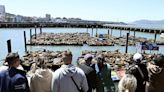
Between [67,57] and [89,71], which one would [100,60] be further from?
[67,57]

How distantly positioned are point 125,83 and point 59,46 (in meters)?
37.7

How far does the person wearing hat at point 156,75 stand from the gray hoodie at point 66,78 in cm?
112

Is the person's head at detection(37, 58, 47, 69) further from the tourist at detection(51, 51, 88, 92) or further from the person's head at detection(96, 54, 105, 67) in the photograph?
the person's head at detection(96, 54, 105, 67)

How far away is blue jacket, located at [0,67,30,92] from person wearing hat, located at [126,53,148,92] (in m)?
1.69

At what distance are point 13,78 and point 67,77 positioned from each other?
33.1 inches

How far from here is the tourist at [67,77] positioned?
14.8ft

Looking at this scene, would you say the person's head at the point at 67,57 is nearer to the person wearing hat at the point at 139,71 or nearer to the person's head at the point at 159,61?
the person wearing hat at the point at 139,71

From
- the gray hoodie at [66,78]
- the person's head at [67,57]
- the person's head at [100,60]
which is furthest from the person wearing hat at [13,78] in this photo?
the person's head at [100,60]

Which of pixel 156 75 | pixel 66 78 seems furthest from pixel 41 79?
pixel 156 75

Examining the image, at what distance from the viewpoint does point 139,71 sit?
16.4ft

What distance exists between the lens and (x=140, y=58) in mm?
5160

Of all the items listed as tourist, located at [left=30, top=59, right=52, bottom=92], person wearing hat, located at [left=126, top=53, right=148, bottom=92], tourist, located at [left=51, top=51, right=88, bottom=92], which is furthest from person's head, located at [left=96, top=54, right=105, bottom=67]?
tourist, located at [left=30, top=59, right=52, bottom=92]

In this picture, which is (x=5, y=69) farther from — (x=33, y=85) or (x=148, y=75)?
(x=148, y=75)

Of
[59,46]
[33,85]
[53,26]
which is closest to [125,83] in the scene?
[33,85]
